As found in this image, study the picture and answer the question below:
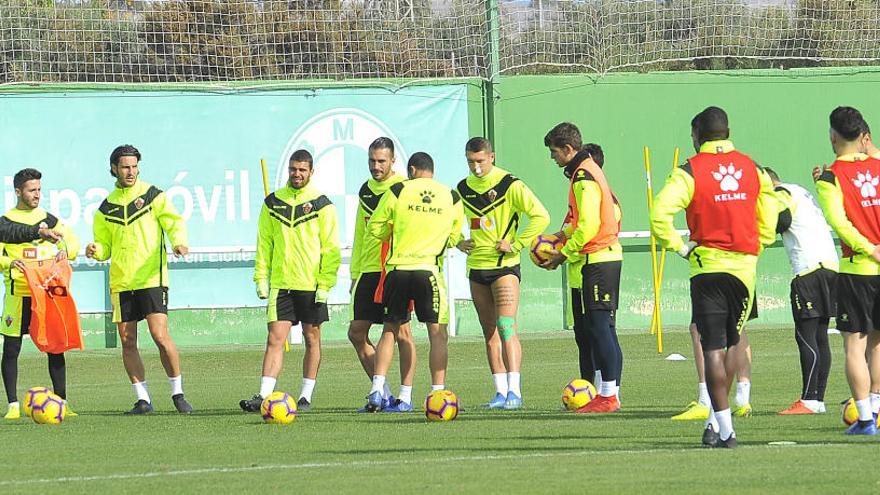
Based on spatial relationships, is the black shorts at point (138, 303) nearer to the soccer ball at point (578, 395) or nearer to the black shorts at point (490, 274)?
the black shorts at point (490, 274)

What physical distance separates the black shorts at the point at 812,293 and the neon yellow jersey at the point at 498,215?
2.13 metres

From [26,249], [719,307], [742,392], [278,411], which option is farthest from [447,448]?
[26,249]

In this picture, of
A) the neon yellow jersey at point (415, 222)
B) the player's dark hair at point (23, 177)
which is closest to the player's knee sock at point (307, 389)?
the neon yellow jersey at point (415, 222)

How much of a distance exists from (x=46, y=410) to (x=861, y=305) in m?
6.14

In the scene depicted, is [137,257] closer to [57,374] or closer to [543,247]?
[57,374]

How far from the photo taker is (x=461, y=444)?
9.78 metres

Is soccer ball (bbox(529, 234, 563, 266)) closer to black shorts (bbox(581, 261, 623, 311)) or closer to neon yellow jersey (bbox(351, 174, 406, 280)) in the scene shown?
black shorts (bbox(581, 261, 623, 311))

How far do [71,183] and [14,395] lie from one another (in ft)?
29.0

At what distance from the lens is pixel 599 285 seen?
39.3 feet

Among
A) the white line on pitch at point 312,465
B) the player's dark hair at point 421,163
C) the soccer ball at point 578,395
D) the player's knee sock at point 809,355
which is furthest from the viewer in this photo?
the player's dark hair at point 421,163

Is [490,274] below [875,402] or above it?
above

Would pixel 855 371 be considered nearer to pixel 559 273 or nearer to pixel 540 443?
pixel 540 443

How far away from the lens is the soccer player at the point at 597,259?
464 inches

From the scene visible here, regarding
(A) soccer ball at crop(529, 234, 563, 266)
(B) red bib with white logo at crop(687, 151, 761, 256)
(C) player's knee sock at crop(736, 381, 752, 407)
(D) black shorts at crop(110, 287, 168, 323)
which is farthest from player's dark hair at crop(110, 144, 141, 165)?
(B) red bib with white logo at crop(687, 151, 761, 256)
